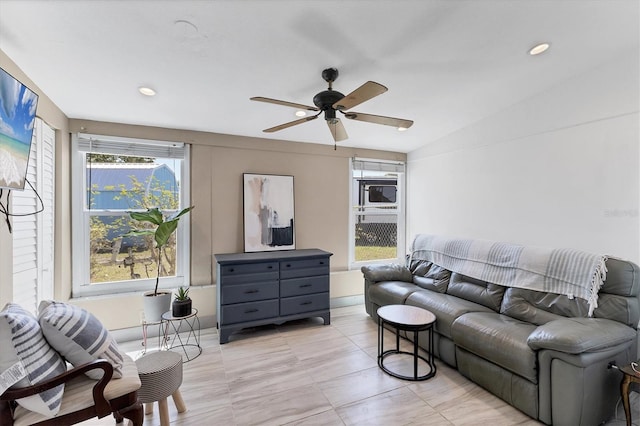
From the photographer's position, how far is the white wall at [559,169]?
8.06 feet

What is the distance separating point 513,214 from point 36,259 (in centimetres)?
455

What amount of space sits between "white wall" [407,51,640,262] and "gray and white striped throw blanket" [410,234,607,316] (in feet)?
0.99

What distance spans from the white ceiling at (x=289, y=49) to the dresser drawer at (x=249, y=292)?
1871 mm

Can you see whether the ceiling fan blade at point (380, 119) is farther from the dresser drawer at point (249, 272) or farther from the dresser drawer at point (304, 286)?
the dresser drawer at point (304, 286)

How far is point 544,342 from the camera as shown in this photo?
1.97m

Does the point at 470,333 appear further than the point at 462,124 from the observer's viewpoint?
No

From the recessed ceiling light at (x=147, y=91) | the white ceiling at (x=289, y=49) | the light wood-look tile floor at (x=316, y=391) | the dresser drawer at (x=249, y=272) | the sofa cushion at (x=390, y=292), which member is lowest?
the light wood-look tile floor at (x=316, y=391)

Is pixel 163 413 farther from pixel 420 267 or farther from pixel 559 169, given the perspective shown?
pixel 559 169

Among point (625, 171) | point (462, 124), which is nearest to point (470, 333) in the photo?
point (625, 171)

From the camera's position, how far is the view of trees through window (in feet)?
10.6

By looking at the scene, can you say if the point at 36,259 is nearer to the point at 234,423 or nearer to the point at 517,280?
the point at 234,423

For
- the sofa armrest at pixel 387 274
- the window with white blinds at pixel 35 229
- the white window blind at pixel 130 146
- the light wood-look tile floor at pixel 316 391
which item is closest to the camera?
the light wood-look tile floor at pixel 316 391

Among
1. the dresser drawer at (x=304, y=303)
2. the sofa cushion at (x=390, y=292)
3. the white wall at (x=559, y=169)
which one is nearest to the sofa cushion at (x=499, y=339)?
the sofa cushion at (x=390, y=292)

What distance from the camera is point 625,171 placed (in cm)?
245
